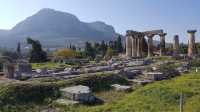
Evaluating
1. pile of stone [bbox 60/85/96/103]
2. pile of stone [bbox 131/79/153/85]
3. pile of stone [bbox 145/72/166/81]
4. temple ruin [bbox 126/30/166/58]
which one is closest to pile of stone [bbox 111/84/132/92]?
pile of stone [bbox 131/79/153/85]

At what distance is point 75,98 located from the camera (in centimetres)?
2248

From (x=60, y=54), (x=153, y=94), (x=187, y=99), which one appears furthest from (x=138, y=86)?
(x=60, y=54)

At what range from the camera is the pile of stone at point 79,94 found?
22500 millimetres

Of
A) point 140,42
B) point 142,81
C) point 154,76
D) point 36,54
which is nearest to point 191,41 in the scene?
point 140,42

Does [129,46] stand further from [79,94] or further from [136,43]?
[79,94]

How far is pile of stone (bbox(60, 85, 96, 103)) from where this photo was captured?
2250cm

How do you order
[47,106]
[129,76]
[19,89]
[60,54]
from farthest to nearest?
[60,54]
[129,76]
[19,89]
[47,106]

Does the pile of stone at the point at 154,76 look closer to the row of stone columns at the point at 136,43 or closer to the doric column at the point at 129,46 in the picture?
the row of stone columns at the point at 136,43

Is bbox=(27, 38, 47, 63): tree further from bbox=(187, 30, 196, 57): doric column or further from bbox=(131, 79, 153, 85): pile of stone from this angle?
bbox=(131, 79, 153, 85): pile of stone

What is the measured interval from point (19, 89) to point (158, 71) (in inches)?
577

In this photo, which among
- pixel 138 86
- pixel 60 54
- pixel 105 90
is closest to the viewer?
pixel 105 90

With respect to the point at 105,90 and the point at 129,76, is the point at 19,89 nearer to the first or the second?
the point at 105,90

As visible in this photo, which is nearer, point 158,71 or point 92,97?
point 92,97

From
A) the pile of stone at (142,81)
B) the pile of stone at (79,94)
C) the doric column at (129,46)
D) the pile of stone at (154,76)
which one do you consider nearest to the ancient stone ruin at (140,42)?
the doric column at (129,46)
